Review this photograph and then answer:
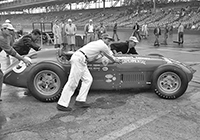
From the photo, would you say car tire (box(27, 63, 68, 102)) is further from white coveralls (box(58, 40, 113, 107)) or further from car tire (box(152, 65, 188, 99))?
car tire (box(152, 65, 188, 99))

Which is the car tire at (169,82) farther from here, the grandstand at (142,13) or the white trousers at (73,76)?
the grandstand at (142,13)

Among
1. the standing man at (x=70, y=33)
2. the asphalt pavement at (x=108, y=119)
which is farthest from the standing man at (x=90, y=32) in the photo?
the asphalt pavement at (x=108, y=119)

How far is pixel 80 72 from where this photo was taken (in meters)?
4.22

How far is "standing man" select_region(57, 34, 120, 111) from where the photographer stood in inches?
165

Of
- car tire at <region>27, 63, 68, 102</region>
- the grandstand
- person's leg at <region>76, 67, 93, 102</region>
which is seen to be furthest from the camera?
the grandstand

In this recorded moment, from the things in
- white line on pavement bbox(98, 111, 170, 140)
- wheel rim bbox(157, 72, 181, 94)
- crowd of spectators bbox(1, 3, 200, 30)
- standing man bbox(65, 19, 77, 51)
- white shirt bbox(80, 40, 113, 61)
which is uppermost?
crowd of spectators bbox(1, 3, 200, 30)

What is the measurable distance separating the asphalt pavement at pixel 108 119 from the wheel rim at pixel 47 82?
27 cm

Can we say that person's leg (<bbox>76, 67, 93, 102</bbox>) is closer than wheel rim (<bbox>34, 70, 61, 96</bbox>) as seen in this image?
Yes

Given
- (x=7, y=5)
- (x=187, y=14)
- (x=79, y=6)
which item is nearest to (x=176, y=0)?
(x=187, y=14)

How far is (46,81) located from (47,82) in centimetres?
3

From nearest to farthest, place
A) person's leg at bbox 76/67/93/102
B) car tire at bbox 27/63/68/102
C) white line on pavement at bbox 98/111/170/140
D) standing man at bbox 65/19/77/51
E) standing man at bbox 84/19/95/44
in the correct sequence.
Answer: white line on pavement at bbox 98/111/170/140
person's leg at bbox 76/67/93/102
car tire at bbox 27/63/68/102
standing man at bbox 65/19/77/51
standing man at bbox 84/19/95/44

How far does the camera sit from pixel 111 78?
4.81 meters

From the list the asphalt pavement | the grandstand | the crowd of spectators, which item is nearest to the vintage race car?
the asphalt pavement

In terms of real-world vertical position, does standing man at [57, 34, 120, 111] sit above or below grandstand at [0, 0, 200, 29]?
below
